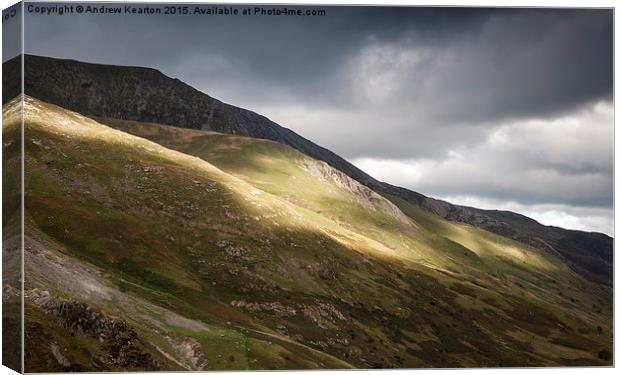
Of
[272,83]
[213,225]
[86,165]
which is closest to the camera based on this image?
[272,83]

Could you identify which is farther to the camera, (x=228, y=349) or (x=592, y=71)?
(x=592, y=71)

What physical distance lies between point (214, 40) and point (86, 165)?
44.5 meters

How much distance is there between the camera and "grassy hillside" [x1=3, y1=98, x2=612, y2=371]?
35.0 m

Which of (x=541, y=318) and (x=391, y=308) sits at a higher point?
(x=391, y=308)

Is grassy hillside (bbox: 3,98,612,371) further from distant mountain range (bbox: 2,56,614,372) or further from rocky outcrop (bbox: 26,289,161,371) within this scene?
distant mountain range (bbox: 2,56,614,372)

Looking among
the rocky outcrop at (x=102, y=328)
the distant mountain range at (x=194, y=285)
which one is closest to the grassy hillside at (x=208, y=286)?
the rocky outcrop at (x=102, y=328)

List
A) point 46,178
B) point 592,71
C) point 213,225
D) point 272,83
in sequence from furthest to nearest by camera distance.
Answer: point 213,225 < point 46,178 < point 272,83 < point 592,71

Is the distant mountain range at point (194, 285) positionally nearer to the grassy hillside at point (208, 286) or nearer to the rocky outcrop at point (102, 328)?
the rocky outcrop at point (102, 328)

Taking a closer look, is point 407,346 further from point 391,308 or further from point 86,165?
point 86,165

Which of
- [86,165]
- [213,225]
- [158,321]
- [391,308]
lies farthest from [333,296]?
[86,165]

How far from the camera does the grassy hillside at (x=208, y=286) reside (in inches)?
1378

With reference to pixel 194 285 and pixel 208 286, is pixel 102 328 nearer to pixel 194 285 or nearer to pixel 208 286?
pixel 194 285

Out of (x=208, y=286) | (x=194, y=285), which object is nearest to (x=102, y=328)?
(x=194, y=285)

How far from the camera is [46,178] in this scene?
224ft
